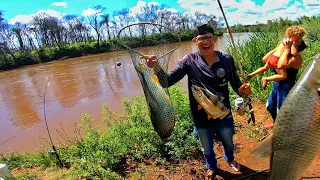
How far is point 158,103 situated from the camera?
2539 mm

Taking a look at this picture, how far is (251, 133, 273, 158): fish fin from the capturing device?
1.62 meters

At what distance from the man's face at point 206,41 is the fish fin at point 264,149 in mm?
1386

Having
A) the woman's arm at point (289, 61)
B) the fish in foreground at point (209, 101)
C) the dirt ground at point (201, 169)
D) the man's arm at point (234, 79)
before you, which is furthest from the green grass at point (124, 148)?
the woman's arm at point (289, 61)

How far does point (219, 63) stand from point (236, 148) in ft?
6.76

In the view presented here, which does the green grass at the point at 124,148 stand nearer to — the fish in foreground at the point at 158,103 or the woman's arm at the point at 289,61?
the fish in foreground at the point at 158,103

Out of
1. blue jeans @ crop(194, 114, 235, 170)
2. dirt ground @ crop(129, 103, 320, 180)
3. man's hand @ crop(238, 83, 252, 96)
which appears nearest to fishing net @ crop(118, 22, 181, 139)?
blue jeans @ crop(194, 114, 235, 170)

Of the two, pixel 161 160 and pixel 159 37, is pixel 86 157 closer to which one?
pixel 161 160

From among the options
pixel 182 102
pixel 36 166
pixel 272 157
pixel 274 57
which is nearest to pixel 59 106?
pixel 36 166

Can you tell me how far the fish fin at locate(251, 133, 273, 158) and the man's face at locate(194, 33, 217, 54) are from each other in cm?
139

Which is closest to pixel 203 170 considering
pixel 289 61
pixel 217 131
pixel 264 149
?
pixel 217 131

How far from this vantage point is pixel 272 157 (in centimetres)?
163

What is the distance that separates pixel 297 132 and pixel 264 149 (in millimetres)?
211

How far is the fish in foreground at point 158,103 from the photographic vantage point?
2543mm

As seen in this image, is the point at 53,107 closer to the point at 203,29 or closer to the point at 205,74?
the point at 205,74
